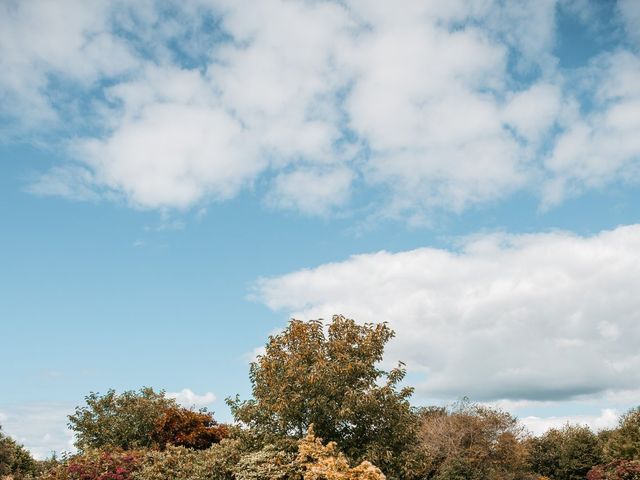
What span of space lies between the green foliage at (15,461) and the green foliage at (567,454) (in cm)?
4170

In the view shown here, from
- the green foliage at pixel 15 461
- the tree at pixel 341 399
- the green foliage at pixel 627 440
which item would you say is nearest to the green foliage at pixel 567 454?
the green foliage at pixel 627 440

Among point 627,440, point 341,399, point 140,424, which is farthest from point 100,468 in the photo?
point 627,440

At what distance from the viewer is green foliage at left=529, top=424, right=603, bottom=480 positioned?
5181 centimetres

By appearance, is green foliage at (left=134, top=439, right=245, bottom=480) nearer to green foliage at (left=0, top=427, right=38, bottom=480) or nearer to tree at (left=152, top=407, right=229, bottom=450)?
tree at (left=152, top=407, right=229, bottom=450)

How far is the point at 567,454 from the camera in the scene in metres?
52.5

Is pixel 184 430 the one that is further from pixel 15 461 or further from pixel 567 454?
pixel 567 454

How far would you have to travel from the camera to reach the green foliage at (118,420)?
42.3 metres

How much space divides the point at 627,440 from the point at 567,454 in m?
12.9

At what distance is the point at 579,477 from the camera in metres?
51.2

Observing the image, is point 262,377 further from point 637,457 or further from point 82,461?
point 637,457

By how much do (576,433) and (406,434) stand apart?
4112cm

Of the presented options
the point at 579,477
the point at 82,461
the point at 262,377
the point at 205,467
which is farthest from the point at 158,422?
the point at 579,477

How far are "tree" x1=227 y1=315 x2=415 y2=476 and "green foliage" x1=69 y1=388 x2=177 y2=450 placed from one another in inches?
937

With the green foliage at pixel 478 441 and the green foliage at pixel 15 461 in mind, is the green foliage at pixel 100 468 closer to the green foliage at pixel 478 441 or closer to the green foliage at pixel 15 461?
the green foliage at pixel 15 461
